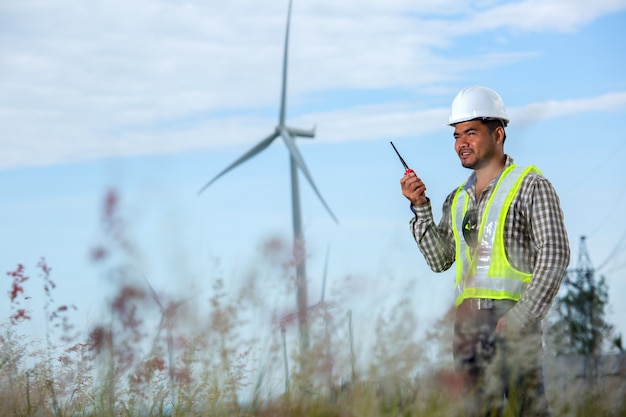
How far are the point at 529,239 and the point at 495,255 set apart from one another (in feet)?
0.94

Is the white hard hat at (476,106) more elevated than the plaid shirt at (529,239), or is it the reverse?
the white hard hat at (476,106)

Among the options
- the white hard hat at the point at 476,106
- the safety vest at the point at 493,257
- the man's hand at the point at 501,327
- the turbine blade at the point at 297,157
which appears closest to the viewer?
the man's hand at the point at 501,327

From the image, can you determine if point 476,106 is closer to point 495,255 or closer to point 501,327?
point 495,255

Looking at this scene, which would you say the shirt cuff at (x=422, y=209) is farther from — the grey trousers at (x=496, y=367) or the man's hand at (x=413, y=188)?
the grey trousers at (x=496, y=367)

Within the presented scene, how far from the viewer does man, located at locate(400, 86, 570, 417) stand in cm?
620

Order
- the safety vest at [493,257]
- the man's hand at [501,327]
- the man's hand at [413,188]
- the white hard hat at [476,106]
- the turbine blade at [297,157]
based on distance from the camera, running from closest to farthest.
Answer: the man's hand at [501,327] < the safety vest at [493,257] < the man's hand at [413,188] < the white hard hat at [476,106] < the turbine blade at [297,157]

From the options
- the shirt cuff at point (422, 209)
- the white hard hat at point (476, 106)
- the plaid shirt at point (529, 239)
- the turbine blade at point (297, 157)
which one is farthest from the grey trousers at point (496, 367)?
the turbine blade at point (297, 157)

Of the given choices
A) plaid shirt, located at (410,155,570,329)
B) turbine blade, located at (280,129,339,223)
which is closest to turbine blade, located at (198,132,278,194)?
turbine blade, located at (280,129,339,223)

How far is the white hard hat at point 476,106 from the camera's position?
6.77 m

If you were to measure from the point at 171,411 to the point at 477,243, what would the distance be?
→ 2316mm

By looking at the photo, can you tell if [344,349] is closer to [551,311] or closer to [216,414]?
[216,414]

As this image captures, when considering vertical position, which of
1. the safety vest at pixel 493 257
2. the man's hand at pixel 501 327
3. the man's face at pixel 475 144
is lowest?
the man's hand at pixel 501 327

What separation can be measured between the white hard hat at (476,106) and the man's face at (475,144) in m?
0.05

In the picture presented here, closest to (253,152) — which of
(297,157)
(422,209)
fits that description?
(297,157)
